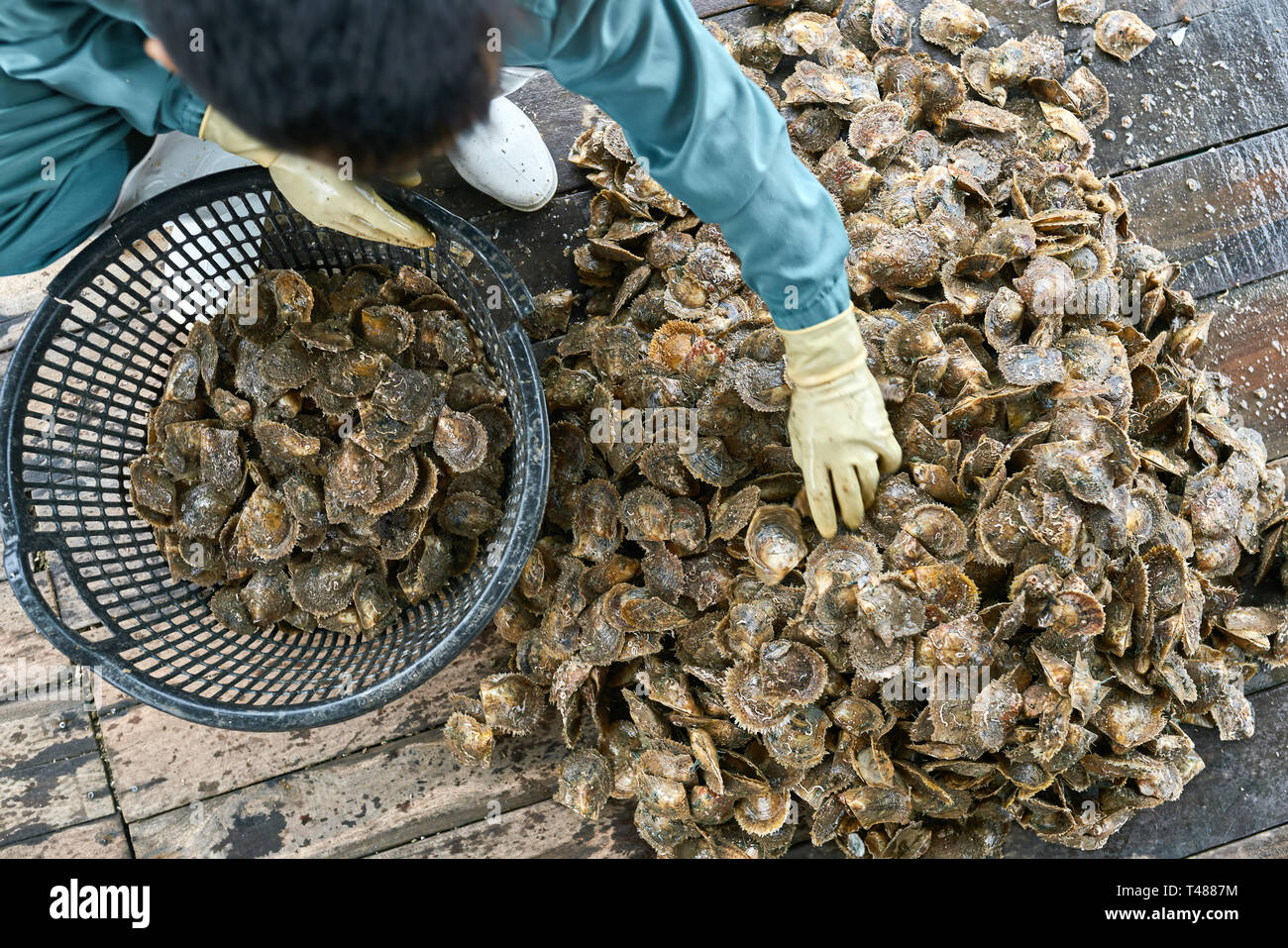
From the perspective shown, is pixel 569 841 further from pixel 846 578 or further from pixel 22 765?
pixel 22 765

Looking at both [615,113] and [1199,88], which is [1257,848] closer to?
[1199,88]

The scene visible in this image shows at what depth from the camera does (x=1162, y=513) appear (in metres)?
1.63

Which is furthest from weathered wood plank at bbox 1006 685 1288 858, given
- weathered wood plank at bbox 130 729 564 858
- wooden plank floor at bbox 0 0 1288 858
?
weathered wood plank at bbox 130 729 564 858

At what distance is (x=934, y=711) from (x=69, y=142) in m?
1.88

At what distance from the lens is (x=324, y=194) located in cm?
153

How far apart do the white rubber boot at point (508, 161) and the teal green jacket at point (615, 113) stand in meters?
0.53

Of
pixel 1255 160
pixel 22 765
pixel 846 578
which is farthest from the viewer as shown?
pixel 1255 160

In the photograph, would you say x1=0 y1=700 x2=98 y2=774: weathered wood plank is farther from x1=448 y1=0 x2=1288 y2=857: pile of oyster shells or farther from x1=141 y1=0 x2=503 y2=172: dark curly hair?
x1=141 y1=0 x2=503 y2=172: dark curly hair

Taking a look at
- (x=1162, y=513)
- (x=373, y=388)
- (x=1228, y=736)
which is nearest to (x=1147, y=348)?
(x=1162, y=513)

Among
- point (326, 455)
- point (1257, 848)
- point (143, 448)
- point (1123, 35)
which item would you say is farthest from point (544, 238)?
point (1257, 848)

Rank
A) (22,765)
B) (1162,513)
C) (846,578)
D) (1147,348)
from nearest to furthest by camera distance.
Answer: (846,578) < (1162,513) < (1147,348) < (22,765)

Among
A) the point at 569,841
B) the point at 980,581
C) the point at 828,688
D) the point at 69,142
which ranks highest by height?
the point at 69,142

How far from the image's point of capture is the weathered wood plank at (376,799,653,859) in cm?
183

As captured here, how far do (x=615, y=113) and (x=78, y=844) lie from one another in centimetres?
190
